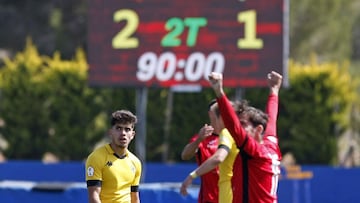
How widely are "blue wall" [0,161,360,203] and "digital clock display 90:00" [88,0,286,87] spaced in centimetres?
222

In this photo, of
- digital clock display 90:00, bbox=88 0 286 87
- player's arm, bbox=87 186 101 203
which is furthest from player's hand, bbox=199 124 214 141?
digital clock display 90:00, bbox=88 0 286 87

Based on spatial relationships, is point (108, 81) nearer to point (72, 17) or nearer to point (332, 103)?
point (332, 103)

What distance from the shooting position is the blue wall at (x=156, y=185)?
1409cm

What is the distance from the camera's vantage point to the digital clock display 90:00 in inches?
730

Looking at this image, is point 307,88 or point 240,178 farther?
point 307,88

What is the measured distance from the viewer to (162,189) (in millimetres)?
14055

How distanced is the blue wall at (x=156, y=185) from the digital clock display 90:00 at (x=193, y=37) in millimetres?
2220

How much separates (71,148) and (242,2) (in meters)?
11.1

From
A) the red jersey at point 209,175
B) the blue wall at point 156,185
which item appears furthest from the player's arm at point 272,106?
the blue wall at point 156,185


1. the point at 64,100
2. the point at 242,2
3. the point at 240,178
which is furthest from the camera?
the point at 64,100

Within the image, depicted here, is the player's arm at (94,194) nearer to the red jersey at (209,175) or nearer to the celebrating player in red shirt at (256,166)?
Answer: the celebrating player in red shirt at (256,166)

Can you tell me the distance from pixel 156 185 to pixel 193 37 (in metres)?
4.90

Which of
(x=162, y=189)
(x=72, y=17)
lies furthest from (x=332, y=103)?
(x=72, y=17)

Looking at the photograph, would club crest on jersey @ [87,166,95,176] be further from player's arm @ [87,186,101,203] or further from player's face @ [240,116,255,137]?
player's face @ [240,116,255,137]
